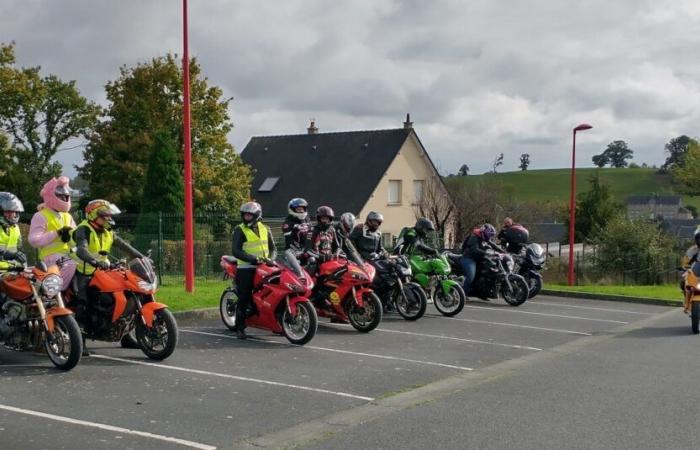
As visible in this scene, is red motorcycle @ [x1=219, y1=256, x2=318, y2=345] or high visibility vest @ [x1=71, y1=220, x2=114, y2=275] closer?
high visibility vest @ [x1=71, y1=220, x2=114, y2=275]

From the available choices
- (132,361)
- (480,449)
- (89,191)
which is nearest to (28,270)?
(132,361)

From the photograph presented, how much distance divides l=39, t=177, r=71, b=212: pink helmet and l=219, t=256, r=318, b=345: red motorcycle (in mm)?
2648

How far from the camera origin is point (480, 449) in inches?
230

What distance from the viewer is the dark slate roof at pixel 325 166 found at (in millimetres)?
43250

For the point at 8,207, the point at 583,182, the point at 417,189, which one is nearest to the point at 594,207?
the point at 417,189

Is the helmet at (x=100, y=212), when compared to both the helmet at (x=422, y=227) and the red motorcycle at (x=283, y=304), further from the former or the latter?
the helmet at (x=422, y=227)

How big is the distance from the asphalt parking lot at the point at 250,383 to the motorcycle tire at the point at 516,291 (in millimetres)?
3667

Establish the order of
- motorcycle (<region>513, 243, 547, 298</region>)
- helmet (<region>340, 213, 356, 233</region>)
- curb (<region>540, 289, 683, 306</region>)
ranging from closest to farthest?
helmet (<region>340, 213, 356, 233</region>) → motorcycle (<region>513, 243, 547, 298</region>) → curb (<region>540, 289, 683, 306</region>)

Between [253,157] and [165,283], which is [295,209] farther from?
[253,157]

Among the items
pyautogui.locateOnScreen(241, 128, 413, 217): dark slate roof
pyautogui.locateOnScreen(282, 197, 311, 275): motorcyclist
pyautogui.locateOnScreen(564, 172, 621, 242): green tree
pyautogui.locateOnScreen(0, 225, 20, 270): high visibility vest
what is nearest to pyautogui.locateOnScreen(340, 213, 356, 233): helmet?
pyautogui.locateOnScreen(282, 197, 311, 275): motorcyclist

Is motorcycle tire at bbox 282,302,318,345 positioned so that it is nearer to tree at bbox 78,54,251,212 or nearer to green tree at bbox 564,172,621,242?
tree at bbox 78,54,251,212

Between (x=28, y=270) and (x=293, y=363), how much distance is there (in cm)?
310

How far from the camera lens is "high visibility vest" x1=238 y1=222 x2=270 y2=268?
1075cm

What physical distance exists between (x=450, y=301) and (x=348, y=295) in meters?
3.19
